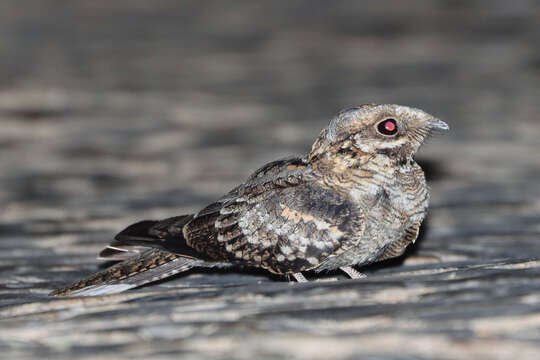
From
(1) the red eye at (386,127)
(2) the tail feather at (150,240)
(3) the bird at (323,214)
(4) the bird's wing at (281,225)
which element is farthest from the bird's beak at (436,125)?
(2) the tail feather at (150,240)

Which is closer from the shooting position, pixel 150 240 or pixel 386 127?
pixel 386 127

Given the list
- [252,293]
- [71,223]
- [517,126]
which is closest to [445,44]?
[517,126]

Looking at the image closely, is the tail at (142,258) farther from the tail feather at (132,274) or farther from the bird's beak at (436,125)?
the bird's beak at (436,125)

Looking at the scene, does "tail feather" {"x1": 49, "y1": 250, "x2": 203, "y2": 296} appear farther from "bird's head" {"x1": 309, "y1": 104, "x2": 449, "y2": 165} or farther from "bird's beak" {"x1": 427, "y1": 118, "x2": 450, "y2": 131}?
"bird's beak" {"x1": 427, "y1": 118, "x2": 450, "y2": 131}

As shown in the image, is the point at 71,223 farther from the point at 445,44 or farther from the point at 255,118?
the point at 445,44

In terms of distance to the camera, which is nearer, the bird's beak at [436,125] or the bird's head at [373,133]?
the bird's head at [373,133]

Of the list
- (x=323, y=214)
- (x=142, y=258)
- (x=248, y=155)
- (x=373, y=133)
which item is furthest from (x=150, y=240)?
(x=248, y=155)

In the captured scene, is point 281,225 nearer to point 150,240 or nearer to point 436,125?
point 150,240
